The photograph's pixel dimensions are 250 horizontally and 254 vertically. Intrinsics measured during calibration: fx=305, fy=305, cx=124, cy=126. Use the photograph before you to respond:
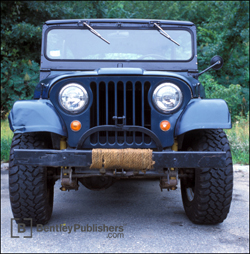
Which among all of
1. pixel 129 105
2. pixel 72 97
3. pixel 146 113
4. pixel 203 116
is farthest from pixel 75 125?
pixel 203 116

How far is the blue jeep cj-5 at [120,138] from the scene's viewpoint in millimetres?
2244

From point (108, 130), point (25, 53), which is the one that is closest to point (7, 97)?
point (25, 53)

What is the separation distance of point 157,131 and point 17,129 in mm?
1081

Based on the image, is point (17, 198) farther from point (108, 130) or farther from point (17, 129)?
point (108, 130)

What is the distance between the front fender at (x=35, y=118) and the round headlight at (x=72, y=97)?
11 cm

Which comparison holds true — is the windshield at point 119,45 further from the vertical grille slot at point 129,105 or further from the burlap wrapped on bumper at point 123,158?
the burlap wrapped on bumper at point 123,158

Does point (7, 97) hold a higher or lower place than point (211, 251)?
higher

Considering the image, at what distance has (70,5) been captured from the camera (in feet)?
35.6

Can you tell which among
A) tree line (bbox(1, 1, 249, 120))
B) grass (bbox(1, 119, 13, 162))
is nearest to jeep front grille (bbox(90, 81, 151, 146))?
grass (bbox(1, 119, 13, 162))

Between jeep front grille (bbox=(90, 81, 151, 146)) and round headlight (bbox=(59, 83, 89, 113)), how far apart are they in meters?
0.11

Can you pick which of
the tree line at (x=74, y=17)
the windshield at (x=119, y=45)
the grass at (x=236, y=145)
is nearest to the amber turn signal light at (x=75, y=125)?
the windshield at (x=119, y=45)

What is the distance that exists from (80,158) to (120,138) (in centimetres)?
41

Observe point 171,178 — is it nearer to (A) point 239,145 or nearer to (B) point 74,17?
(A) point 239,145

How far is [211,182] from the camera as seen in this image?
2.54 m
